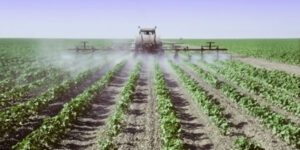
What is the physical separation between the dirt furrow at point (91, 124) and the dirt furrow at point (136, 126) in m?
0.69

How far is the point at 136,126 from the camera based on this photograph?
502 inches

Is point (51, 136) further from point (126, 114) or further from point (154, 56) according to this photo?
point (154, 56)

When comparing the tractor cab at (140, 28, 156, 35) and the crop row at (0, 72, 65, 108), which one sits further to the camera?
the tractor cab at (140, 28, 156, 35)

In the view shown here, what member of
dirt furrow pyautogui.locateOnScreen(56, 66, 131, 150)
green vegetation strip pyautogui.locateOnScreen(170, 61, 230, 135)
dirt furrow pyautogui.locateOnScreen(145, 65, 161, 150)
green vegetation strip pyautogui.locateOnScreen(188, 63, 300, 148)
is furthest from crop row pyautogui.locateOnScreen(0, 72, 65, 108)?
green vegetation strip pyautogui.locateOnScreen(188, 63, 300, 148)

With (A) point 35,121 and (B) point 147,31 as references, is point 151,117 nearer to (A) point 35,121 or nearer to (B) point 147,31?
(A) point 35,121

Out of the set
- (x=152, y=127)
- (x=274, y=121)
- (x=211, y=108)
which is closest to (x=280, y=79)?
(x=211, y=108)

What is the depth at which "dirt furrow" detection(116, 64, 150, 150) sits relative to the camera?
10961mm

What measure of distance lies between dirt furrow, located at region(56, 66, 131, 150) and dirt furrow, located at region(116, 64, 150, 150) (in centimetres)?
69

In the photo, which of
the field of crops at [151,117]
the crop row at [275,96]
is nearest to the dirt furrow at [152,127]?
the field of crops at [151,117]

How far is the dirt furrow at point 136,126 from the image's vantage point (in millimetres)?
10961

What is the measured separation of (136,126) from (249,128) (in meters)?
3.17

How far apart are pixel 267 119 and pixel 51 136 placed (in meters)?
6.13

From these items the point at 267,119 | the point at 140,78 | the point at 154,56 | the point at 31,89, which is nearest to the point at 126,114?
the point at 267,119

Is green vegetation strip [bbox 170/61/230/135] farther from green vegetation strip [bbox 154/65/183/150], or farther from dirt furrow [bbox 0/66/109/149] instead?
dirt furrow [bbox 0/66/109/149]
